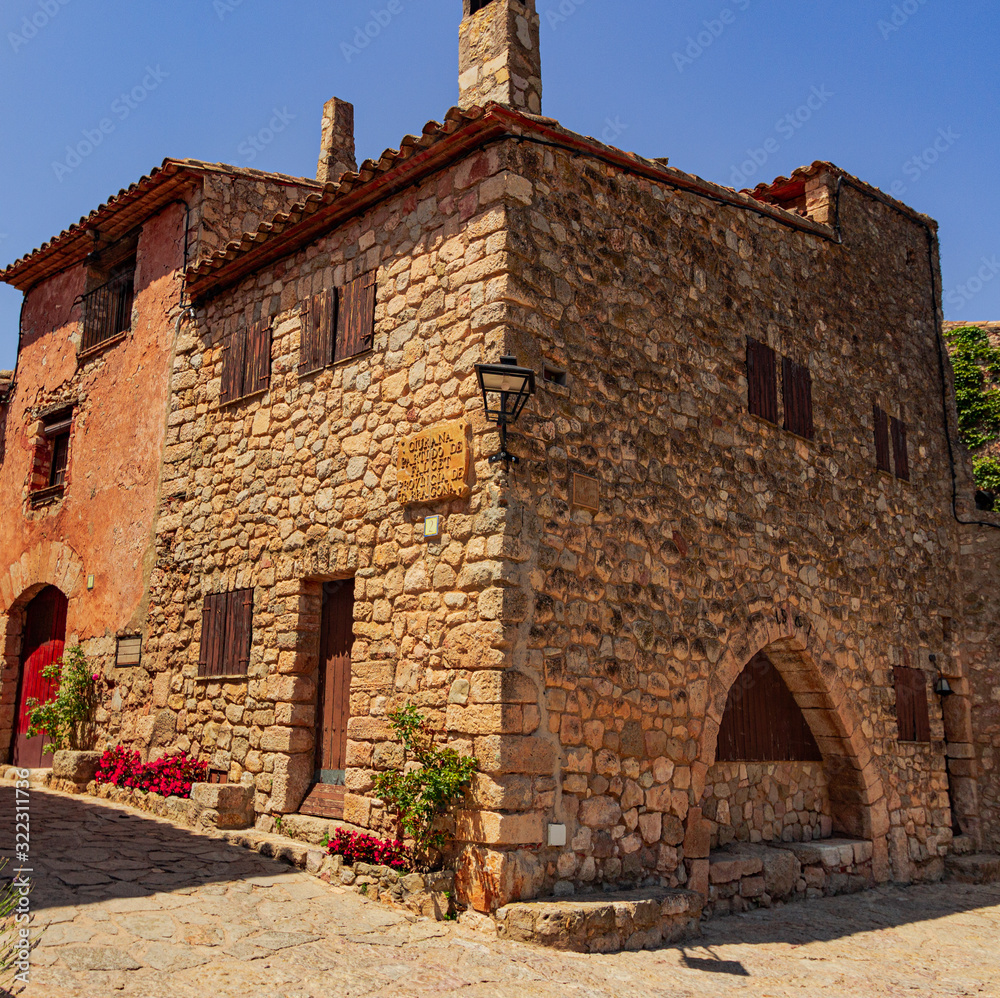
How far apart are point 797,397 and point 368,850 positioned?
5892mm

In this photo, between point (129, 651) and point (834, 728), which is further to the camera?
point (129, 651)

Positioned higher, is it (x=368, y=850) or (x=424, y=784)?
(x=424, y=784)

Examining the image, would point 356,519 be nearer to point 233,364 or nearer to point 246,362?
point 246,362

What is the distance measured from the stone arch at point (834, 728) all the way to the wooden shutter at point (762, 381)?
6.04 feet

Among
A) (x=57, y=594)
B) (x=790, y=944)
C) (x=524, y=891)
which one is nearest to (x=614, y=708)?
(x=524, y=891)

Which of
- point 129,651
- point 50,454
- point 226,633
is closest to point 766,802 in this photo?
point 226,633

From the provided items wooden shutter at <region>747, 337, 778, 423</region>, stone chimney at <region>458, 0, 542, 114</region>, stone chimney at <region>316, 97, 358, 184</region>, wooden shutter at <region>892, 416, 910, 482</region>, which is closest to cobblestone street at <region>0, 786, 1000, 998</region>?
wooden shutter at <region>747, 337, 778, 423</region>

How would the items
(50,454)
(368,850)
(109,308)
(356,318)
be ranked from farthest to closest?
(50,454) < (109,308) < (356,318) < (368,850)

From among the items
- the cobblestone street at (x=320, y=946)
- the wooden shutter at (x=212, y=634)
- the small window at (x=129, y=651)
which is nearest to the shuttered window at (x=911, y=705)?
the cobblestone street at (x=320, y=946)

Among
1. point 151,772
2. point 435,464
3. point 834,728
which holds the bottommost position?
point 151,772

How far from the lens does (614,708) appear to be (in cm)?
666

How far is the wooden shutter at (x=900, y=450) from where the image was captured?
35.4 ft

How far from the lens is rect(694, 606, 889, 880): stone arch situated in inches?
339

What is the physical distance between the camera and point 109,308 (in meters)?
11.8
